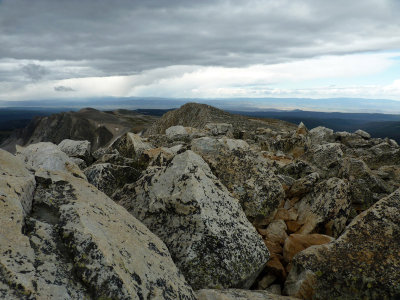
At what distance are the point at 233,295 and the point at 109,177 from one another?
24.8 feet

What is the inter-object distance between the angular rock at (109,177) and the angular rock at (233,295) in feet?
21.1

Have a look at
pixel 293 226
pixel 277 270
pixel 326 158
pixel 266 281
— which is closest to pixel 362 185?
pixel 293 226

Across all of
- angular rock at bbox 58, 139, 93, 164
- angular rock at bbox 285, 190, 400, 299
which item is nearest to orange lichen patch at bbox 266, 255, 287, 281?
angular rock at bbox 285, 190, 400, 299

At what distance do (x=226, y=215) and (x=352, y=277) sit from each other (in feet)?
12.6

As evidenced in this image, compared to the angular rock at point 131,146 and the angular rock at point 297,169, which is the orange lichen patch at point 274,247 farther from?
the angular rock at point 131,146

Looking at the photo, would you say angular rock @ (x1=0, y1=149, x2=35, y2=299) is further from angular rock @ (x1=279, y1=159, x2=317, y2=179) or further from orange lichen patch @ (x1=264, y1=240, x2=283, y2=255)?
angular rock @ (x1=279, y1=159, x2=317, y2=179)

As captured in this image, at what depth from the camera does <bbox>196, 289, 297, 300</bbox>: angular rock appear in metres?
7.38

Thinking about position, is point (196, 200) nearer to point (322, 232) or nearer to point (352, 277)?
point (352, 277)

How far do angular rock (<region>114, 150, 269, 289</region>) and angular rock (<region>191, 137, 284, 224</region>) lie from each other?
1.93 m

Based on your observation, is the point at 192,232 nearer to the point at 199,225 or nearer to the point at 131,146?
the point at 199,225

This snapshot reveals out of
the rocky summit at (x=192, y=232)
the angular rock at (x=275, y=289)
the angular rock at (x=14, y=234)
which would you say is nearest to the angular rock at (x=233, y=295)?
the rocky summit at (x=192, y=232)

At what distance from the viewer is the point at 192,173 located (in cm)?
1024

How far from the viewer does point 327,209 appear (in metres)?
11.9

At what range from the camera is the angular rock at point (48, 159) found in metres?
11.7
